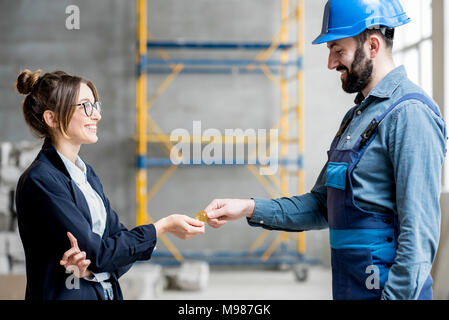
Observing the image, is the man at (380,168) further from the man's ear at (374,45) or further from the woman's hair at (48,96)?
the woman's hair at (48,96)

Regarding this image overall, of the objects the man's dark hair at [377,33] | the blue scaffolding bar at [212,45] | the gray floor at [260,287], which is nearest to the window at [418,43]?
the blue scaffolding bar at [212,45]

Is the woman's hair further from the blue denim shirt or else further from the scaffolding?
the scaffolding

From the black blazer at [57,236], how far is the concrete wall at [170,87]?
14.5 ft

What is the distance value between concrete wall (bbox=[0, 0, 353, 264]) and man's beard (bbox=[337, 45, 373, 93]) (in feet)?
14.6

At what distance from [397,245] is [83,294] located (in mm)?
801

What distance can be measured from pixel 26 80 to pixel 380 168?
3.15ft

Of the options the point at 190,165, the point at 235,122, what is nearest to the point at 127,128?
the point at 190,165

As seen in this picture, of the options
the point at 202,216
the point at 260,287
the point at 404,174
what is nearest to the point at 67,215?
the point at 202,216

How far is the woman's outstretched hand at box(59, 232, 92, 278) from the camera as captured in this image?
130cm

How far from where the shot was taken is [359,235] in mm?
1297

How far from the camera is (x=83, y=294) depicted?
4.52ft

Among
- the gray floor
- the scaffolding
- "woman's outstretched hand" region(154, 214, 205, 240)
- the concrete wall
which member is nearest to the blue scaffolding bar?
the scaffolding

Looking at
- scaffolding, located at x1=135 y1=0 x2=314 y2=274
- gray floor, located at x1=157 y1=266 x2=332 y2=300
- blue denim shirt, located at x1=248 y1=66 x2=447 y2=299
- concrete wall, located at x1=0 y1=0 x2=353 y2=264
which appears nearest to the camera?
blue denim shirt, located at x1=248 y1=66 x2=447 y2=299
